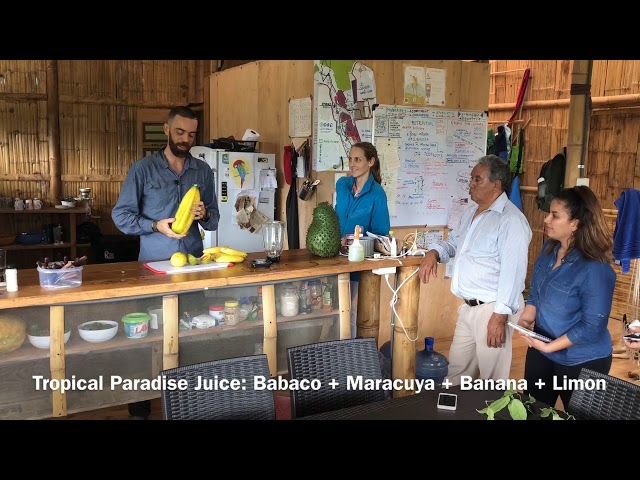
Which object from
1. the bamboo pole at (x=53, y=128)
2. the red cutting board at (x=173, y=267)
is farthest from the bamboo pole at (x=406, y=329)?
the bamboo pole at (x=53, y=128)

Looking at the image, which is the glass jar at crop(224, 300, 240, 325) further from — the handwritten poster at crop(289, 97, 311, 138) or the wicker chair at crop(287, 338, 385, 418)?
the handwritten poster at crop(289, 97, 311, 138)

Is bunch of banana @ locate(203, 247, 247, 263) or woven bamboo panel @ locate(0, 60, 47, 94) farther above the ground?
woven bamboo panel @ locate(0, 60, 47, 94)

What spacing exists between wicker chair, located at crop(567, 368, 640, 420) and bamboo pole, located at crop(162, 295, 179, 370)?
5.82ft

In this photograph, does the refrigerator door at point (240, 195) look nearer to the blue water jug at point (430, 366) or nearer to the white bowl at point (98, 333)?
the blue water jug at point (430, 366)

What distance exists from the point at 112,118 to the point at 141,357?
599cm

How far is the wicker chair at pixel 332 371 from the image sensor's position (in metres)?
2.44

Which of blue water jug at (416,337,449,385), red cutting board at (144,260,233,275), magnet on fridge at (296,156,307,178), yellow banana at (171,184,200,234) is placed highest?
magnet on fridge at (296,156,307,178)

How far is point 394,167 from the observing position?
5312 mm

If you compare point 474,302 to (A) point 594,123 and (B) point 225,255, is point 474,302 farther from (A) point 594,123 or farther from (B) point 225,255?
(A) point 594,123

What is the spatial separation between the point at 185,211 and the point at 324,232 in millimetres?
790

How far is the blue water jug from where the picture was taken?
4090 mm

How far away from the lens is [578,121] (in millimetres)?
4883

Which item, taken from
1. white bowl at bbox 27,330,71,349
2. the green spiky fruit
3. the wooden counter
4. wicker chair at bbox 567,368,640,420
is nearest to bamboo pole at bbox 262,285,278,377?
the wooden counter
